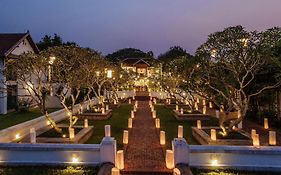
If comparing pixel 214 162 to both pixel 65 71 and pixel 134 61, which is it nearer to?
pixel 65 71

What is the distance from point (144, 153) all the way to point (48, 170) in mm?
4313

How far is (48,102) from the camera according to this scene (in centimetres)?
3738

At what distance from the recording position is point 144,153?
1482 cm

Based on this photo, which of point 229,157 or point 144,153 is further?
point 144,153

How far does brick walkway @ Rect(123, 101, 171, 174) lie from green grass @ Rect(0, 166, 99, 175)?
1.22 m

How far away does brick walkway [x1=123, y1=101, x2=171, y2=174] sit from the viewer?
40.2 ft

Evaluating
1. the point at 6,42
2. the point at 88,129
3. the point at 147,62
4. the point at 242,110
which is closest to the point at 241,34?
the point at 242,110

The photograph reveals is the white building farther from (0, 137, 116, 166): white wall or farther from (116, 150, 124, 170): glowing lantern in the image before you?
(116, 150, 124, 170): glowing lantern

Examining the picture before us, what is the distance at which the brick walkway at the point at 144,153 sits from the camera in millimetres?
12258

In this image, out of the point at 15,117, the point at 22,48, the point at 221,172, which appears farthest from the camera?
the point at 22,48

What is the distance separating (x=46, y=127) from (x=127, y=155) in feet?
27.8

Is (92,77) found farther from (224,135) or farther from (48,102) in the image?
(224,135)

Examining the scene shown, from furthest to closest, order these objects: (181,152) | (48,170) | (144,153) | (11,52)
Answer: (11,52)
(144,153)
(181,152)
(48,170)

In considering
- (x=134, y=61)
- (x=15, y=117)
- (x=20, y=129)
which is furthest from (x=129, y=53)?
(x=20, y=129)
